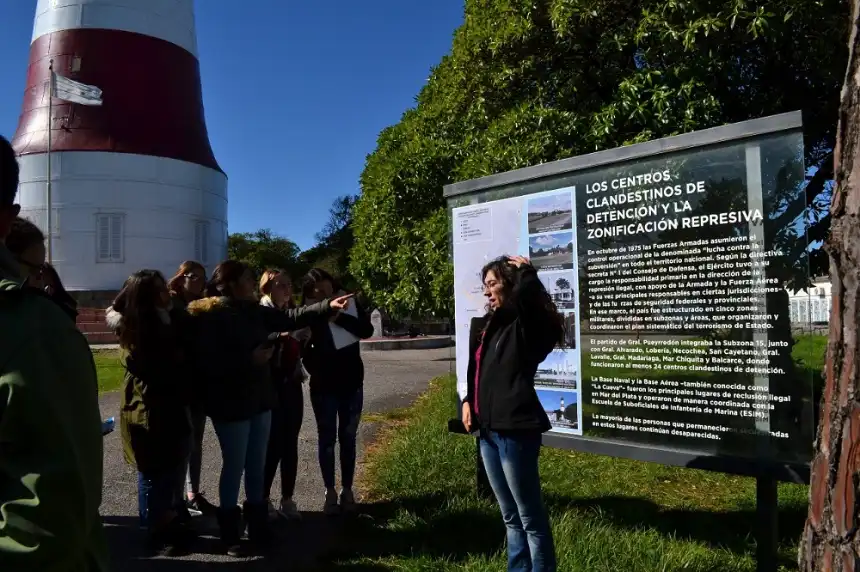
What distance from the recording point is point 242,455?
424 cm

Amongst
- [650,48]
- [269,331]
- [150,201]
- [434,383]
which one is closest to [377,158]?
→ [434,383]

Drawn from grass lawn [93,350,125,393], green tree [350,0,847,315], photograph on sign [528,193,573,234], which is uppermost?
green tree [350,0,847,315]

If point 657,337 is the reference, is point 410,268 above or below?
above

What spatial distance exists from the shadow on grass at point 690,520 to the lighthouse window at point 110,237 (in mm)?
34141

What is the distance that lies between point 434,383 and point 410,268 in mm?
3695

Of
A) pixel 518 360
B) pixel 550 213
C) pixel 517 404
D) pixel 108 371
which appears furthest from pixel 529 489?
pixel 108 371

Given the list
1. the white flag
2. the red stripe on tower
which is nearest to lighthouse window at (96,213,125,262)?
the red stripe on tower

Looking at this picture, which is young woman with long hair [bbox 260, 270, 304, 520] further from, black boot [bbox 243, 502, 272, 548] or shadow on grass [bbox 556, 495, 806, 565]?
shadow on grass [bbox 556, 495, 806, 565]

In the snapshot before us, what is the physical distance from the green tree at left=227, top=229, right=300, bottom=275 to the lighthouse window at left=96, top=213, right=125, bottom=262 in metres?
17.6

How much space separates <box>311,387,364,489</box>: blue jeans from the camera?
5.10 metres

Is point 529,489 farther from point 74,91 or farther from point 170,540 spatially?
point 74,91

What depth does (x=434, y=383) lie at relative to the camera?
42.7 ft

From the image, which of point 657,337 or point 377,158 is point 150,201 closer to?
point 377,158

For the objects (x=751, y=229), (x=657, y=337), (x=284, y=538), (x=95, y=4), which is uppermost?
(x=95, y=4)
